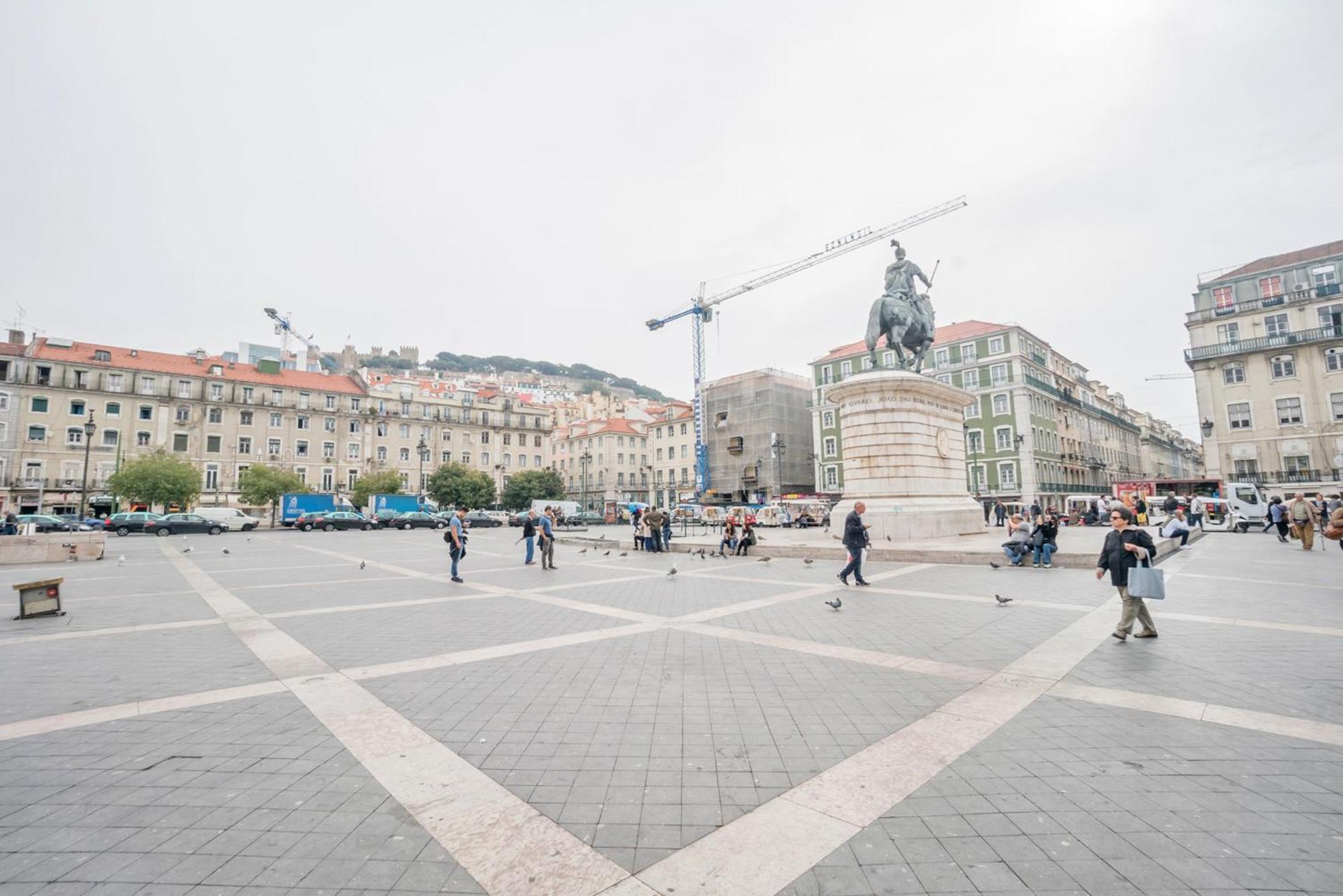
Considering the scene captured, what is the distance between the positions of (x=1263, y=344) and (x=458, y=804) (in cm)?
5885

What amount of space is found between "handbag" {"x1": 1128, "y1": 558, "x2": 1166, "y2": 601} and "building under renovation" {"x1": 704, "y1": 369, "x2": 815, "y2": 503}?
49.4 metres

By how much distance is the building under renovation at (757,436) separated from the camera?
58.9 meters

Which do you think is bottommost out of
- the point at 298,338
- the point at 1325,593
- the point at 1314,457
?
the point at 1325,593

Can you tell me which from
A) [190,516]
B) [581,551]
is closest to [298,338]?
[190,516]

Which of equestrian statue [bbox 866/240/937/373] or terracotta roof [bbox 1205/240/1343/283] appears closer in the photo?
equestrian statue [bbox 866/240/937/373]

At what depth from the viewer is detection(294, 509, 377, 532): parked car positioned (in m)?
42.7

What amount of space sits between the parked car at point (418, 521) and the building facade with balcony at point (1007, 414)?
32.1 metres

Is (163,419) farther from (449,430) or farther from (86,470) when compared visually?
(449,430)

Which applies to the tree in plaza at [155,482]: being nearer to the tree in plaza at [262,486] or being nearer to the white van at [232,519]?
the tree in plaza at [262,486]

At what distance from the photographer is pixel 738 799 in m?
3.40

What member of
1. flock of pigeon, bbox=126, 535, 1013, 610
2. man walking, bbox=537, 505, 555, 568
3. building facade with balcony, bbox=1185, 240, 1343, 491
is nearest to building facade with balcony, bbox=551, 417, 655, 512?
building facade with balcony, bbox=1185, 240, 1343, 491

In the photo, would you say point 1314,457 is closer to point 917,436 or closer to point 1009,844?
point 917,436

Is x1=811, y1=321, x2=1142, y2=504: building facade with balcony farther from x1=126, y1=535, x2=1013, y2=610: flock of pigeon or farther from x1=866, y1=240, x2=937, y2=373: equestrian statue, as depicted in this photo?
x1=126, y1=535, x2=1013, y2=610: flock of pigeon

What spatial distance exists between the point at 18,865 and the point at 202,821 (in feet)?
2.24
